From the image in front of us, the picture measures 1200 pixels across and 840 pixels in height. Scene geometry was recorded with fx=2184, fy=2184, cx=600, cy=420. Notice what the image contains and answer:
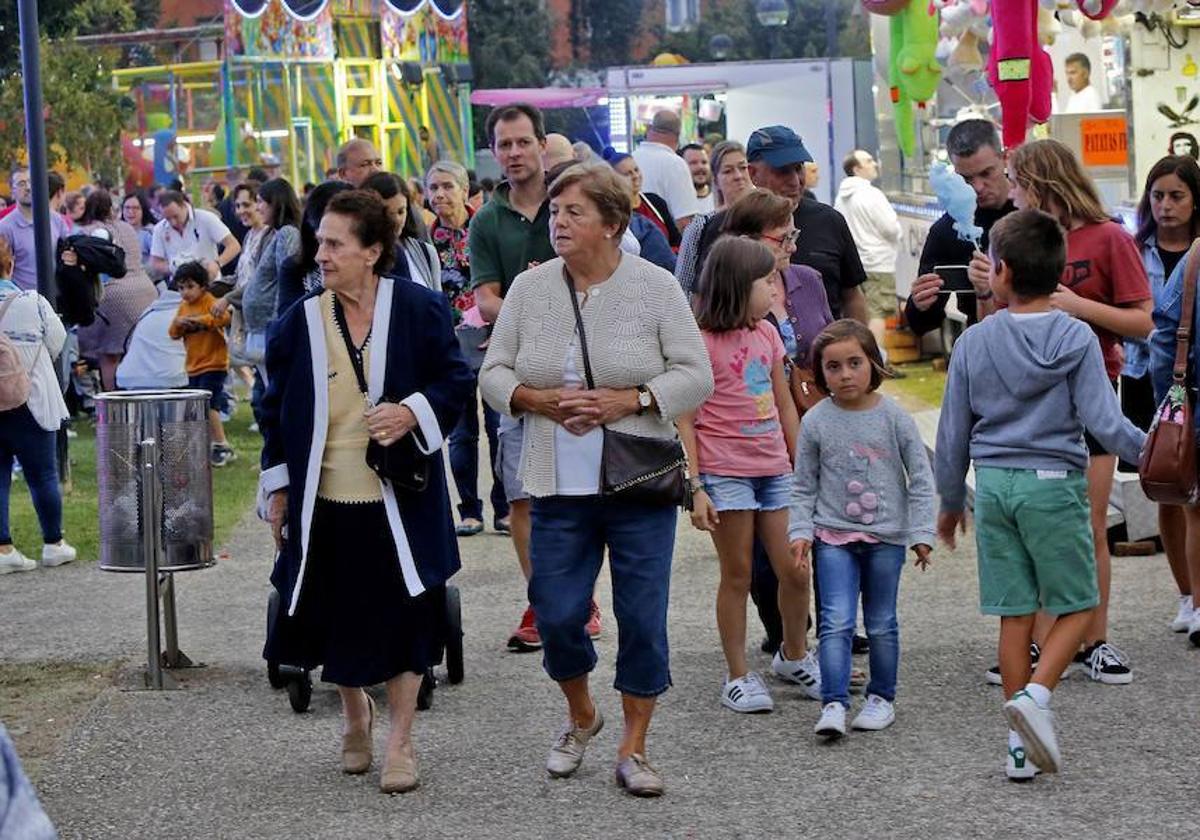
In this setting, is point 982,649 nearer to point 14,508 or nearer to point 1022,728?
point 1022,728

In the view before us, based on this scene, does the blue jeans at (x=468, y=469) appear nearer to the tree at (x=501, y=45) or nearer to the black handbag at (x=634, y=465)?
the black handbag at (x=634, y=465)

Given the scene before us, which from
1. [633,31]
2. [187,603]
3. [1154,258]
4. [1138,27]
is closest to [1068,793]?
[1154,258]

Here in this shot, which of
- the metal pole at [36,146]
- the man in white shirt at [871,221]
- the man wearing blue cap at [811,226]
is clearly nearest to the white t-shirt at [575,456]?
the man wearing blue cap at [811,226]

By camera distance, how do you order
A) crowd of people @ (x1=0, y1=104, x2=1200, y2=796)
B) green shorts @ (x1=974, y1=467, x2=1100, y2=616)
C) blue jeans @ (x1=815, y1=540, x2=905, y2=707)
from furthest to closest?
blue jeans @ (x1=815, y1=540, x2=905, y2=707) < green shorts @ (x1=974, y1=467, x2=1100, y2=616) < crowd of people @ (x1=0, y1=104, x2=1200, y2=796)

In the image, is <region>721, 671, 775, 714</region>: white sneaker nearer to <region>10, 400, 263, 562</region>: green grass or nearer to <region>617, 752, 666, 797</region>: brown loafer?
<region>617, 752, 666, 797</region>: brown loafer

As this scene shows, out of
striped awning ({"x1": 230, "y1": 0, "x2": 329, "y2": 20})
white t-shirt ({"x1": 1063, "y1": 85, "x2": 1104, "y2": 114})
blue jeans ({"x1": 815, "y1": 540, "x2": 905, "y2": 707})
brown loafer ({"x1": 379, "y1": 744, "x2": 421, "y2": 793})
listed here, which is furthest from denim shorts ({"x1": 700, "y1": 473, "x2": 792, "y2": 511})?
striped awning ({"x1": 230, "y1": 0, "x2": 329, "y2": 20})

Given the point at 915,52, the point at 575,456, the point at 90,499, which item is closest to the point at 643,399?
the point at 575,456

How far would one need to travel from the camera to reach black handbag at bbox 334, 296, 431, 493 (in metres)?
6.16

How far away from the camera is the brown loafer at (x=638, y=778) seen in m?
6.11

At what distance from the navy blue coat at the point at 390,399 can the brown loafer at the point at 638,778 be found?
0.76 m

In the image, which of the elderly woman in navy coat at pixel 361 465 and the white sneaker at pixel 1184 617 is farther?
the white sneaker at pixel 1184 617

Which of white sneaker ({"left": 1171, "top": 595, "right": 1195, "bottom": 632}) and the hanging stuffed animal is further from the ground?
the hanging stuffed animal

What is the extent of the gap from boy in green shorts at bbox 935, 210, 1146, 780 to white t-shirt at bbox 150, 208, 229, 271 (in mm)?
11890

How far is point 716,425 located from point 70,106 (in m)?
30.0
